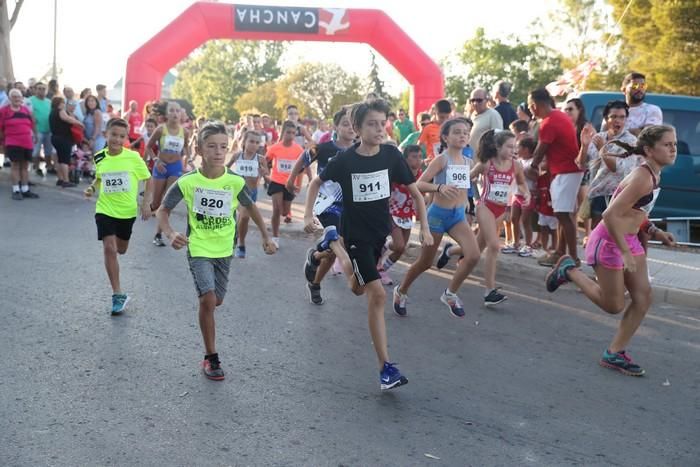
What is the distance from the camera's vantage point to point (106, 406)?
4168 millimetres

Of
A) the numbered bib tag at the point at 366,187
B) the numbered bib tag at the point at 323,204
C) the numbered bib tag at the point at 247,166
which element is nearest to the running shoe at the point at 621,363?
the numbered bib tag at the point at 366,187

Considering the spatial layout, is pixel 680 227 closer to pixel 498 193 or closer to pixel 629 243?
pixel 498 193

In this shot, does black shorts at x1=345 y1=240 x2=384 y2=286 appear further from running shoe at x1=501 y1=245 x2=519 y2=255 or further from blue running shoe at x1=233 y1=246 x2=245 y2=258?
running shoe at x1=501 y1=245 x2=519 y2=255

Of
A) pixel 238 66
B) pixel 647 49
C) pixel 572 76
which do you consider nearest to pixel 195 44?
pixel 572 76

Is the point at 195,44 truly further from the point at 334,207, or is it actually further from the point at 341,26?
the point at 334,207

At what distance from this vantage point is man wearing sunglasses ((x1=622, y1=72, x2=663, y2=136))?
25.3 feet

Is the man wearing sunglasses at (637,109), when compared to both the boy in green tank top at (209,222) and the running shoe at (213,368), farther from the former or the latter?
the running shoe at (213,368)

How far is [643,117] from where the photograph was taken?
306 inches

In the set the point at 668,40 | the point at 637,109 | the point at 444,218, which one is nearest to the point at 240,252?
the point at 444,218

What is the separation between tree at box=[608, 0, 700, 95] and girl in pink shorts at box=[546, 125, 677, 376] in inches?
874

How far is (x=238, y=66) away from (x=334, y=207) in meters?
82.4

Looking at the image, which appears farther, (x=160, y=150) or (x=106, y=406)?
(x=160, y=150)

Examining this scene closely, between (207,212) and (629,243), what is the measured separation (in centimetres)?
281

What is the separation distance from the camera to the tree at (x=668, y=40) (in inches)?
971
